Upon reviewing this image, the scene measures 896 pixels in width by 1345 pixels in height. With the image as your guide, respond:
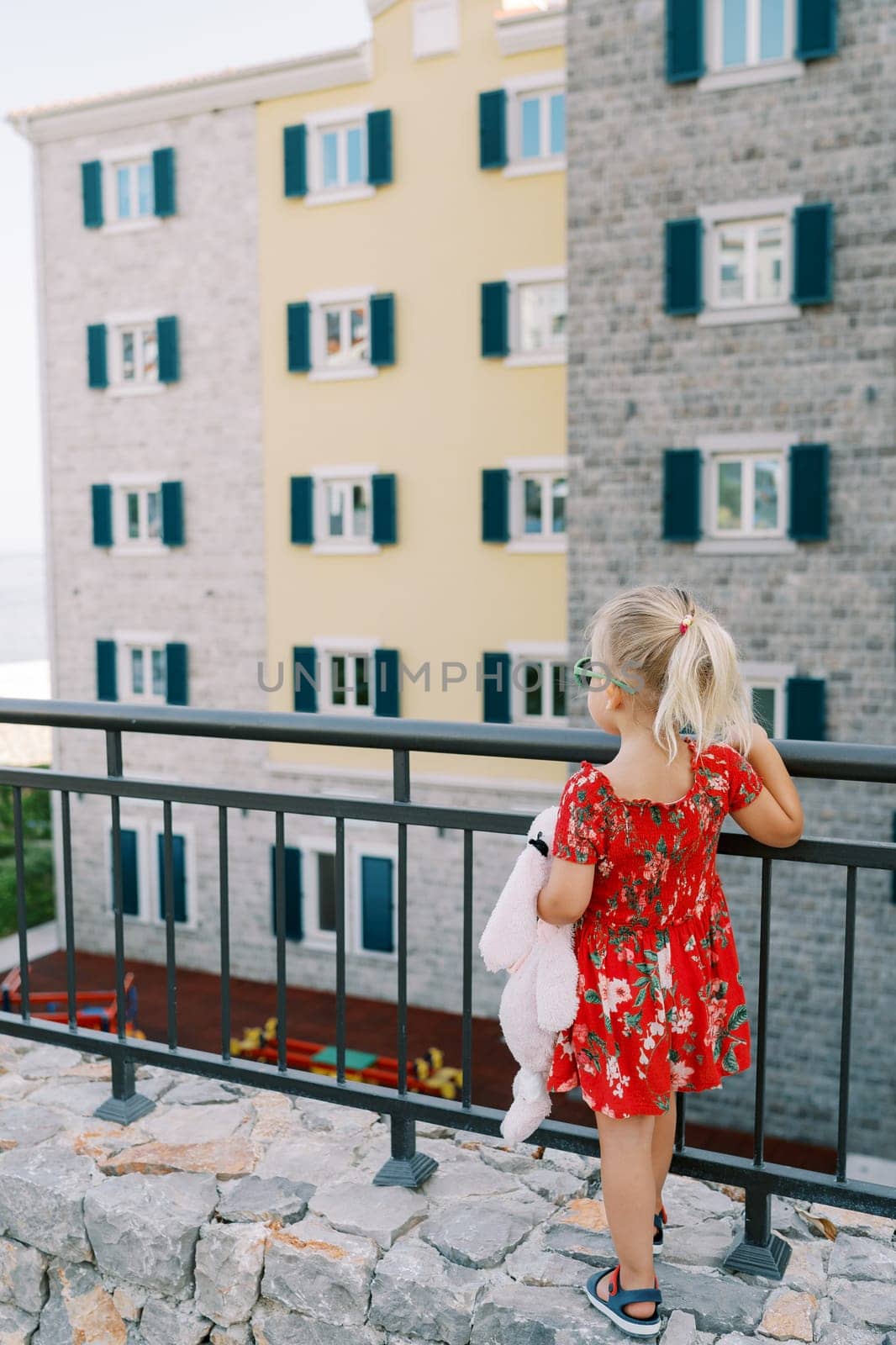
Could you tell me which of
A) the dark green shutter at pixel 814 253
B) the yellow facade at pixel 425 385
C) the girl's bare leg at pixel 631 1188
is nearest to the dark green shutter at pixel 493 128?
the yellow facade at pixel 425 385

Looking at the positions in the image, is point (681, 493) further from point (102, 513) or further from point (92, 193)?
point (92, 193)

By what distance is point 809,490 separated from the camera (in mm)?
12484

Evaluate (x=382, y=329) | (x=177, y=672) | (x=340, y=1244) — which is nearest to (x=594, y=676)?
(x=340, y=1244)

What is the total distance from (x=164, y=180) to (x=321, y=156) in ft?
8.57

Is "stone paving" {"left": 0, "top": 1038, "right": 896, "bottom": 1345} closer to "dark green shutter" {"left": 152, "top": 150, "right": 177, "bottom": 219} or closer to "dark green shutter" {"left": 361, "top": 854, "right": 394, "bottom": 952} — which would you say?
"dark green shutter" {"left": 361, "top": 854, "right": 394, "bottom": 952}

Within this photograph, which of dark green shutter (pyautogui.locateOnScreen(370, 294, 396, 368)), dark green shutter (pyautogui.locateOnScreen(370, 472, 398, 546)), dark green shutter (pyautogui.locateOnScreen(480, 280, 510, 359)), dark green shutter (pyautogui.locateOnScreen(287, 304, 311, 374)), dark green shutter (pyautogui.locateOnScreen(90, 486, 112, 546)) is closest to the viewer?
dark green shutter (pyautogui.locateOnScreen(480, 280, 510, 359))

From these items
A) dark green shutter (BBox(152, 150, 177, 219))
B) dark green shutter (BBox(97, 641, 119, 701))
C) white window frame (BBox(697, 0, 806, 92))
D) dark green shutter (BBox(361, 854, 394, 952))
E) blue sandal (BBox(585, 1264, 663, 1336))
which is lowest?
dark green shutter (BBox(361, 854, 394, 952))

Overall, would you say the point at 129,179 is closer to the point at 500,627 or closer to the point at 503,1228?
the point at 500,627

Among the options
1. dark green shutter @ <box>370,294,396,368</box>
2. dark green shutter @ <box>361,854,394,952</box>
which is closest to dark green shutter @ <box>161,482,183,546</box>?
dark green shutter @ <box>370,294,396,368</box>

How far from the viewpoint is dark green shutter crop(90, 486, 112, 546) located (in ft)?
61.8

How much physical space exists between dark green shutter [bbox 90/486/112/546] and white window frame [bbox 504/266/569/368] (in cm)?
704

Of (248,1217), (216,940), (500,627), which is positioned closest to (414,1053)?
(216,940)

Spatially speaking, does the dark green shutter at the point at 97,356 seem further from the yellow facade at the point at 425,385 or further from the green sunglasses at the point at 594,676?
the green sunglasses at the point at 594,676

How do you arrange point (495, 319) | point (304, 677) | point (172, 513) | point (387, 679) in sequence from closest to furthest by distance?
point (495, 319) < point (387, 679) < point (304, 677) < point (172, 513)
